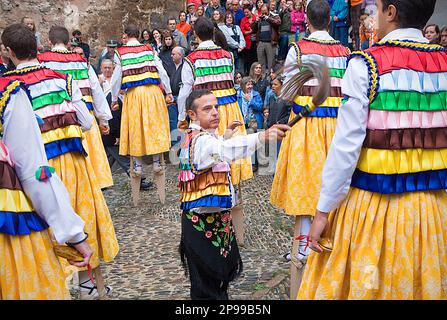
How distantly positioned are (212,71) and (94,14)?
8.48 metres

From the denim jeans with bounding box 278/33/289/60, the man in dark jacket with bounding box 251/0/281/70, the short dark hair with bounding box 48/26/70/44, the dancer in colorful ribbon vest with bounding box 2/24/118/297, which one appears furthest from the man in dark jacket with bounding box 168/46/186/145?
the dancer in colorful ribbon vest with bounding box 2/24/118/297

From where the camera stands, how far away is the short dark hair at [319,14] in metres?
4.76

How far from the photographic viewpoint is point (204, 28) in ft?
19.6

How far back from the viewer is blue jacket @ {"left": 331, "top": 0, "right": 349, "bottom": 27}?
1056 cm

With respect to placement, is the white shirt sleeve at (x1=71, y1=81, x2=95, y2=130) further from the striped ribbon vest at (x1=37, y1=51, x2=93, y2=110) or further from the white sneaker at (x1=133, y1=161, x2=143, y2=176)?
the white sneaker at (x1=133, y1=161, x2=143, y2=176)


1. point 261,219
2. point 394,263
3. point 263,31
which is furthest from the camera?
point 263,31

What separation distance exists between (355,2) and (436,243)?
8.54m

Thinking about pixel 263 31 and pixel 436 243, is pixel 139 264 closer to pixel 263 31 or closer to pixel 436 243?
pixel 436 243

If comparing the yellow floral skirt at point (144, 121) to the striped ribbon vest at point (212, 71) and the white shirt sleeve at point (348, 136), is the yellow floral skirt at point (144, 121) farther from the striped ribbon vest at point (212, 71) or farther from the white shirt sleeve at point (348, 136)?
the white shirt sleeve at point (348, 136)

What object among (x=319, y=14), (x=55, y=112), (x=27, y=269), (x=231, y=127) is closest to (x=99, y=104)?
(x=55, y=112)

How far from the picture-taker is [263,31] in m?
12.3

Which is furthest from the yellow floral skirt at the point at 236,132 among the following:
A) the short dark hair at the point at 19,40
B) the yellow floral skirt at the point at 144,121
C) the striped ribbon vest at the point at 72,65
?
the short dark hair at the point at 19,40

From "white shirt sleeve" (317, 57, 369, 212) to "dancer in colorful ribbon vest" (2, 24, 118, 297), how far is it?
7.42ft
